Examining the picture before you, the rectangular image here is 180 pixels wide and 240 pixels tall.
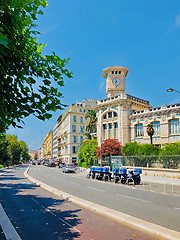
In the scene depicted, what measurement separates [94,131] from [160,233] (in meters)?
45.0

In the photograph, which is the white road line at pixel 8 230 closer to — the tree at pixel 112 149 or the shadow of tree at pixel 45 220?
the shadow of tree at pixel 45 220

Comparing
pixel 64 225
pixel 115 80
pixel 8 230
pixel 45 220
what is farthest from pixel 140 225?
pixel 115 80

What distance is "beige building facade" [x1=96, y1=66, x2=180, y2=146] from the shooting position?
104 feet

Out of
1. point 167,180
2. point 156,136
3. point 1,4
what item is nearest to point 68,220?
point 1,4

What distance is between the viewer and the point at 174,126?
3134 centimetres

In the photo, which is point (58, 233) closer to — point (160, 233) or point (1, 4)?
point (160, 233)

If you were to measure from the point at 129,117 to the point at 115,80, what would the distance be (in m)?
13.4

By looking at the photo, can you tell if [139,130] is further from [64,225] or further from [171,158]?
[64,225]

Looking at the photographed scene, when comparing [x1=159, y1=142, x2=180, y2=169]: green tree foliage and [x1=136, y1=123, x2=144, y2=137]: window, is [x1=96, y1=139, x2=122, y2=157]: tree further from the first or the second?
[x1=159, y1=142, x2=180, y2=169]: green tree foliage

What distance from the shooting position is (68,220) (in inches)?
310

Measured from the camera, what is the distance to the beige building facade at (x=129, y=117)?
3180 centimetres

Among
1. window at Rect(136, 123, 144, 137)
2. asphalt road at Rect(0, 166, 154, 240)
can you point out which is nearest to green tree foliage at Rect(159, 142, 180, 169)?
window at Rect(136, 123, 144, 137)

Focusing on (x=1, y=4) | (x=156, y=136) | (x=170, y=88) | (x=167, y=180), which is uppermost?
(x=170, y=88)

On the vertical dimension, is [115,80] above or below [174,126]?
above
